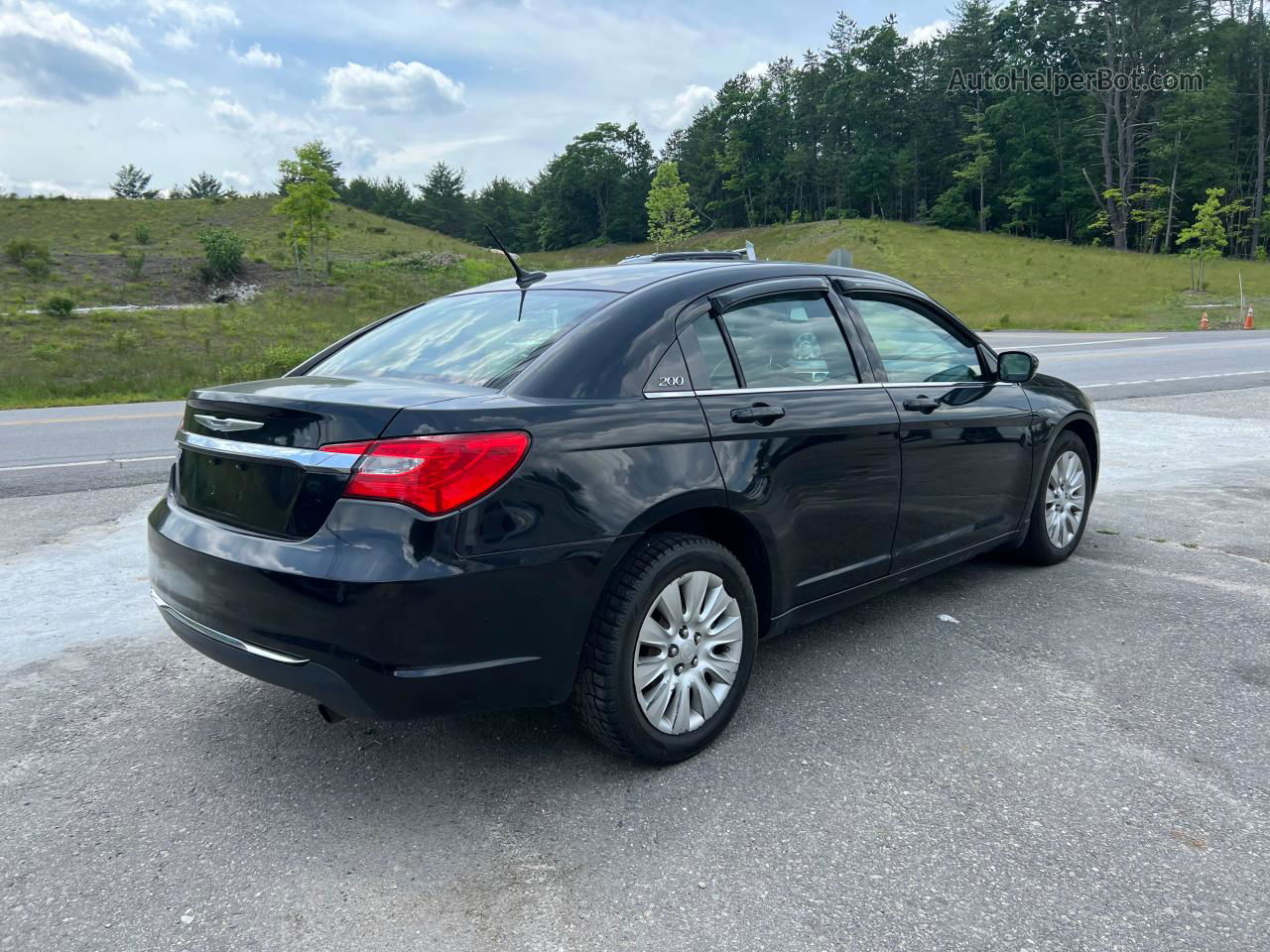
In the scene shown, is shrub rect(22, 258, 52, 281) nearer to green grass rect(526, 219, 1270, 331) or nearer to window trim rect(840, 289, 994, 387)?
green grass rect(526, 219, 1270, 331)

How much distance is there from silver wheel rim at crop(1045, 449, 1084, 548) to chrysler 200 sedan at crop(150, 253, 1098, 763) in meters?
1.19

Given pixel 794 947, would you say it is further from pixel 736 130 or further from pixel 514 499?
pixel 736 130

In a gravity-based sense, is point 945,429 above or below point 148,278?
below

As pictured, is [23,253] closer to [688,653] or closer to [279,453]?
[279,453]

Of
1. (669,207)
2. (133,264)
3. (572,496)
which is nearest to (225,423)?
(572,496)

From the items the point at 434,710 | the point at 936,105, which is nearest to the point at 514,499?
the point at 434,710

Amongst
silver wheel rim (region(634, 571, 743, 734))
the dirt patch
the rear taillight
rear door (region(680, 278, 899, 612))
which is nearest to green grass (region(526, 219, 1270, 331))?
the dirt patch

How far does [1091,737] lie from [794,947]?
1557 millimetres

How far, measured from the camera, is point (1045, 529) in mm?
4906

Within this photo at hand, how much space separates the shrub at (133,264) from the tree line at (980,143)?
1764cm

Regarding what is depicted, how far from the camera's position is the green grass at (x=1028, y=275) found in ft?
114

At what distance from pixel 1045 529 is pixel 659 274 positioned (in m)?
2.70

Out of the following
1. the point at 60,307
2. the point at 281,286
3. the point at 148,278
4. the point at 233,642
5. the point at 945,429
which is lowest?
the point at 233,642

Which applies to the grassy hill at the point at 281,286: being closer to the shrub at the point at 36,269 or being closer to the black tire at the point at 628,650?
the shrub at the point at 36,269
